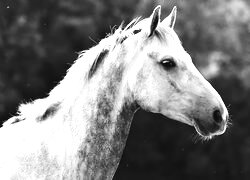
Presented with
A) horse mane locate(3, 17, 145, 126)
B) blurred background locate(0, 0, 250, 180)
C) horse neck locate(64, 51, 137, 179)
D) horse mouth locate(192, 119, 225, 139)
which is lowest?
horse mouth locate(192, 119, 225, 139)

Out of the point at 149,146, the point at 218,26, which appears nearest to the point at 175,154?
the point at 149,146

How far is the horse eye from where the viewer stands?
401cm

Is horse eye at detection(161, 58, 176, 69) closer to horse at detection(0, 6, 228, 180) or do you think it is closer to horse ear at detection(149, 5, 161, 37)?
horse at detection(0, 6, 228, 180)

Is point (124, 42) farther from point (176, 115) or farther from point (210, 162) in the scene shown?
point (210, 162)

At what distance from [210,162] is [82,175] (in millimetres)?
12949

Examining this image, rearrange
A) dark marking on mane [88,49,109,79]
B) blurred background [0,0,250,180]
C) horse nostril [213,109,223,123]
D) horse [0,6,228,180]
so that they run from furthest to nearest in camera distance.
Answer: blurred background [0,0,250,180], dark marking on mane [88,49,109,79], horse [0,6,228,180], horse nostril [213,109,223,123]

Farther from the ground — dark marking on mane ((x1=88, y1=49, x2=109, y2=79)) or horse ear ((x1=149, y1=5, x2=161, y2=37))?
horse ear ((x1=149, y1=5, x2=161, y2=37))

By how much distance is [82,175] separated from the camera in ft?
13.2

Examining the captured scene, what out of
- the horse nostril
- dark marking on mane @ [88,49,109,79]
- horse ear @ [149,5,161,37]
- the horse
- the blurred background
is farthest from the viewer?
the blurred background

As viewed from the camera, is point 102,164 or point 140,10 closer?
point 102,164

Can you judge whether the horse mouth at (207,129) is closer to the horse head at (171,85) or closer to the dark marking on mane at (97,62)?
the horse head at (171,85)

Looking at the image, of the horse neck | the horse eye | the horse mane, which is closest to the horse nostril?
the horse eye

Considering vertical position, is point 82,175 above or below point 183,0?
below

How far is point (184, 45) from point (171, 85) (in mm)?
12528
